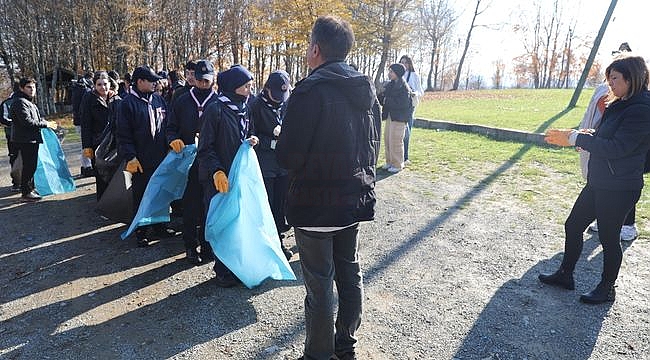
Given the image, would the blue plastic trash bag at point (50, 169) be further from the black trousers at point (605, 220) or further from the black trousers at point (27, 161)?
the black trousers at point (605, 220)

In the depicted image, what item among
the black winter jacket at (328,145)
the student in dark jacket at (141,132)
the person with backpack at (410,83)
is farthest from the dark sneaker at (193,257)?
the person with backpack at (410,83)

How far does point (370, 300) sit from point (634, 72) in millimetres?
2550

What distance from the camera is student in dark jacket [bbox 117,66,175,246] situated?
14.2 ft

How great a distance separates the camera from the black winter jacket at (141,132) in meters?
4.34

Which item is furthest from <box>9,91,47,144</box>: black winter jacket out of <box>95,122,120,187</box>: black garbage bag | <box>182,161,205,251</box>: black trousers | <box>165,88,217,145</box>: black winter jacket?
<box>182,161,205,251</box>: black trousers

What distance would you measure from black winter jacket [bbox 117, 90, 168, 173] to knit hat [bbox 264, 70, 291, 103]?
1.40 meters

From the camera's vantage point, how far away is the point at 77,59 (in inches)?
1000

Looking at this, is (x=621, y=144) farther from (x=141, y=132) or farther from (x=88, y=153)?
(x=88, y=153)

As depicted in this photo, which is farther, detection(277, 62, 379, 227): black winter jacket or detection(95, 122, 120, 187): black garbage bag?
detection(95, 122, 120, 187): black garbage bag

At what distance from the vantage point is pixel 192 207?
4.12m

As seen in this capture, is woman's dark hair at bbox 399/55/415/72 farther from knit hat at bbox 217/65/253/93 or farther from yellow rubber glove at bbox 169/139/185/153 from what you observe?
yellow rubber glove at bbox 169/139/185/153

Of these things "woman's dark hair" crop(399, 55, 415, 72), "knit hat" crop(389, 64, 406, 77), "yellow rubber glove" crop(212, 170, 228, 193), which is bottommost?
"yellow rubber glove" crop(212, 170, 228, 193)

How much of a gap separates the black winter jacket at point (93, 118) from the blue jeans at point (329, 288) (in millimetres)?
4431

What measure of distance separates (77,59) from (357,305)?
28470mm
